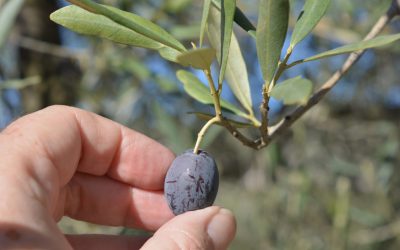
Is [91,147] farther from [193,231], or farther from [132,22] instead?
[132,22]

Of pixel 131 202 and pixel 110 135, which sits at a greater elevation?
pixel 110 135

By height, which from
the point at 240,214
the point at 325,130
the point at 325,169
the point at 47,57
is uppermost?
the point at 47,57

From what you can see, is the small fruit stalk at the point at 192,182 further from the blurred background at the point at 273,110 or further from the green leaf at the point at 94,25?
the blurred background at the point at 273,110

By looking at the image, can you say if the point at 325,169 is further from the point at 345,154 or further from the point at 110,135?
the point at 110,135

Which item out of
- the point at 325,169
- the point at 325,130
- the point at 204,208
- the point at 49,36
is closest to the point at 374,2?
the point at 325,130

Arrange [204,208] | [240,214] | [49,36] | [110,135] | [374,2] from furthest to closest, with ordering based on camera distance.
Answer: [240,214] < [374,2] < [49,36] < [110,135] < [204,208]

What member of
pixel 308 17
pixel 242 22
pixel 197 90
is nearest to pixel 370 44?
pixel 308 17
